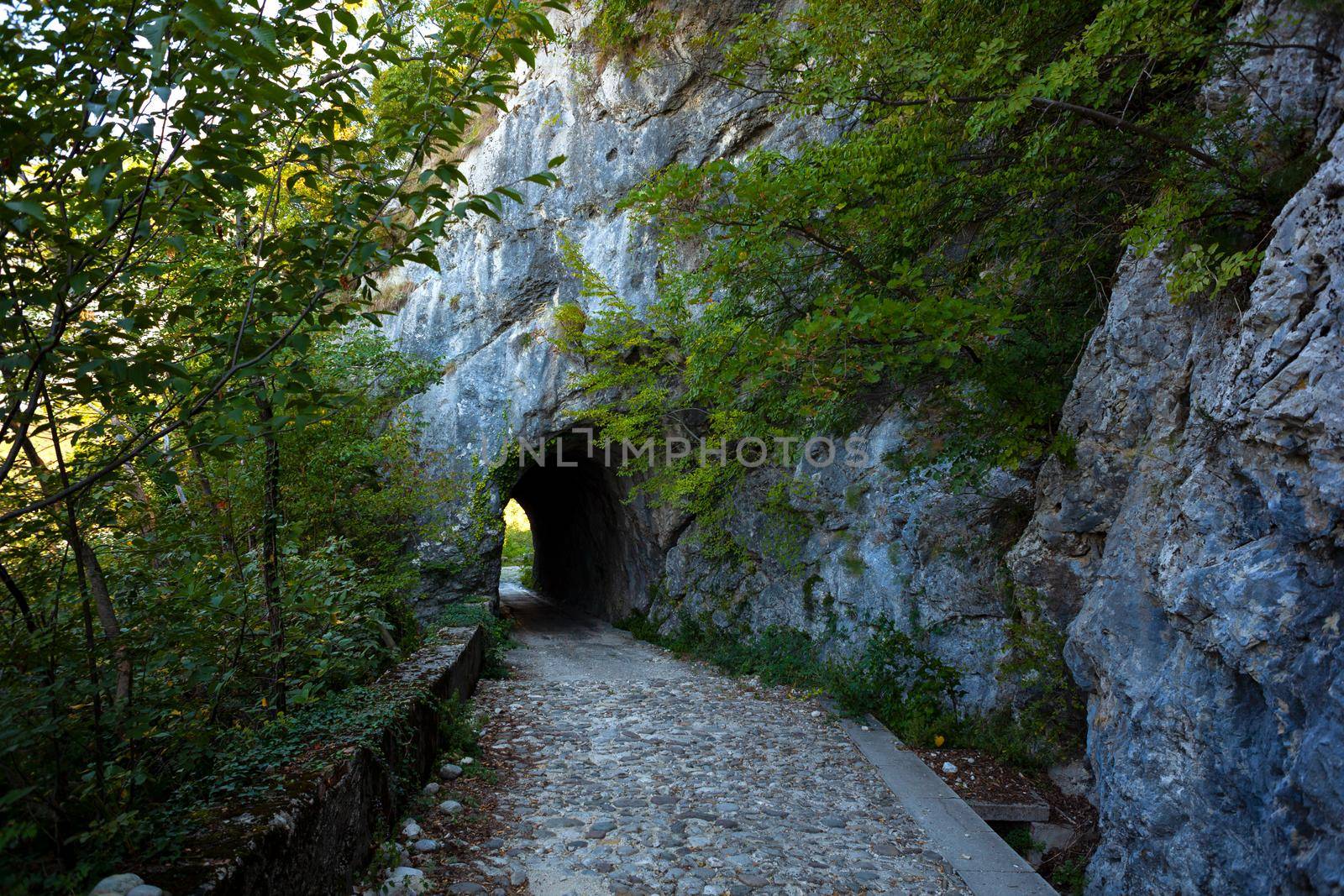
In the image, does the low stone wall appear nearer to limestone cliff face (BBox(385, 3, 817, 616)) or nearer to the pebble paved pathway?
the pebble paved pathway

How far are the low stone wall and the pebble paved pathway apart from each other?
20.9 inches

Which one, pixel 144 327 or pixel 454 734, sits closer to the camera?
pixel 144 327

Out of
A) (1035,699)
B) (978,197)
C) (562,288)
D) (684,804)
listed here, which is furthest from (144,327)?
(562,288)

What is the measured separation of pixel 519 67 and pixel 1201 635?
1652cm

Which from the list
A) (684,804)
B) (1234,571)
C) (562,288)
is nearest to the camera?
(1234,571)

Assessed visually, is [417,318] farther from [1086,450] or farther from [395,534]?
[1086,450]

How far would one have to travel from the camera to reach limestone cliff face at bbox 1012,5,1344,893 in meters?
2.93

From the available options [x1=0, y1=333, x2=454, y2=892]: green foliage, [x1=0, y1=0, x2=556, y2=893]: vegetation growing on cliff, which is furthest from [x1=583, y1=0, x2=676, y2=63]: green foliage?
[x1=0, y1=0, x2=556, y2=893]: vegetation growing on cliff

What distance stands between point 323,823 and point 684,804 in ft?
8.59

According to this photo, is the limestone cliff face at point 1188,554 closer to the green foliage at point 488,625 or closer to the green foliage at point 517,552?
the green foliage at point 488,625

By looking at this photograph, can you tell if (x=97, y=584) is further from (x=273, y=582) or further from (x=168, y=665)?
(x=273, y=582)

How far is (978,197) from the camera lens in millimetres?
6613

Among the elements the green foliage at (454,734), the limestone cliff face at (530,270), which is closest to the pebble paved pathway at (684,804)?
the green foliage at (454,734)

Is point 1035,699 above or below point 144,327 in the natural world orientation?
below
